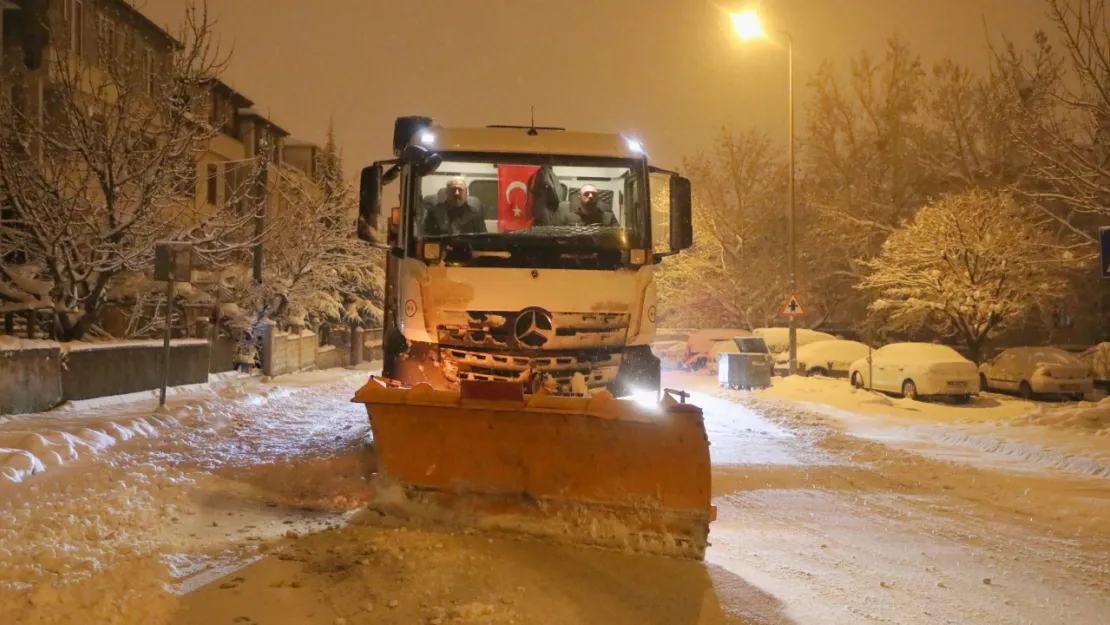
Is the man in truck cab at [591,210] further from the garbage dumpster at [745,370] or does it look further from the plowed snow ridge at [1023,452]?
the garbage dumpster at [745,370]

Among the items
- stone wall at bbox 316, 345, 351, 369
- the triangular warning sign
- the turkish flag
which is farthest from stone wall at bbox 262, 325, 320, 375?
the turkish flag

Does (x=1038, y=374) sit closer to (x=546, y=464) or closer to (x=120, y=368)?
(x=546, y=464)

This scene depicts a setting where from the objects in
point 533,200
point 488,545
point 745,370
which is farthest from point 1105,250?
point 745,370

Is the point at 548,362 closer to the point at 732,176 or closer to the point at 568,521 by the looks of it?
the point at 568,521

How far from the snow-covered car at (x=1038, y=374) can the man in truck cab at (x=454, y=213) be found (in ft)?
55.9

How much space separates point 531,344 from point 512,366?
0.25 metres

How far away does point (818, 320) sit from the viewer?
36469 mm

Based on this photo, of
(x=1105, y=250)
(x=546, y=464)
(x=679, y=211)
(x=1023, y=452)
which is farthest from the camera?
(x=1023, y=452)

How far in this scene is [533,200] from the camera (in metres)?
7.89

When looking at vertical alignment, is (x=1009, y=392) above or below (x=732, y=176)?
below

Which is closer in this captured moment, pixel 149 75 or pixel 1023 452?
pixel 1023 452

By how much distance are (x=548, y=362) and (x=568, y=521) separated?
180 cm

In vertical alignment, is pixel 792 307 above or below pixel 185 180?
below

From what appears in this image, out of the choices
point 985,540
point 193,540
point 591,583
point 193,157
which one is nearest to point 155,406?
point 193,157
